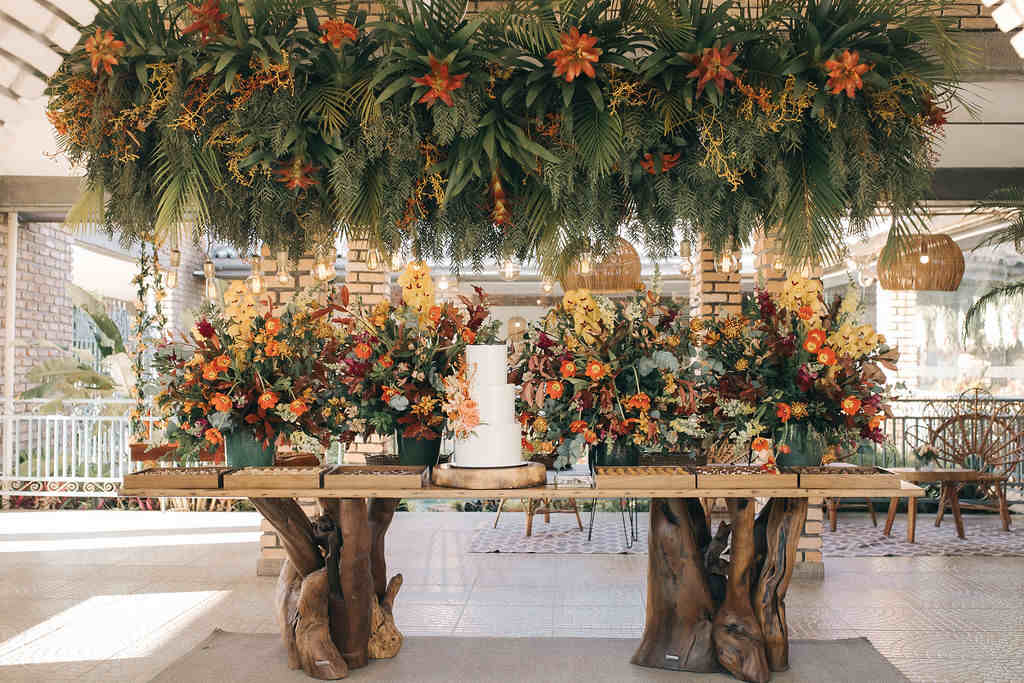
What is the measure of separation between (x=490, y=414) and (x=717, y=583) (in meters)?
1.23

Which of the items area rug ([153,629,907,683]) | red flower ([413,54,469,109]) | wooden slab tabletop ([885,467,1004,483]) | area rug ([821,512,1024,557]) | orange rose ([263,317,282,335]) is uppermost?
red flower ([413,54,469,109])

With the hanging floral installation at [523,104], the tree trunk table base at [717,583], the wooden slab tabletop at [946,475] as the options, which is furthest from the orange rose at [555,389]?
the wooden slab tabletop at [946,475]

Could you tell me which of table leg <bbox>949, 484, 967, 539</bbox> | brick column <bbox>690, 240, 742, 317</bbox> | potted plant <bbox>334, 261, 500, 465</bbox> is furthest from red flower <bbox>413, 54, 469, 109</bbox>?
table leg <bbox>949, 484, 967, 539</bbox>

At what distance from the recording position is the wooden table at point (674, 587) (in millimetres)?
3391

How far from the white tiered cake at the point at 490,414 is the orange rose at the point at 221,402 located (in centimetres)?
83

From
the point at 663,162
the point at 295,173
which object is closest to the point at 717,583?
the point at 663,162

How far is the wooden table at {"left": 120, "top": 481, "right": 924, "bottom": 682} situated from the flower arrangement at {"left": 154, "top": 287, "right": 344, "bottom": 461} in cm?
32

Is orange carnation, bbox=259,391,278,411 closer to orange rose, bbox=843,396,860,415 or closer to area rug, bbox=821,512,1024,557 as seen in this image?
orange rose, bbox=843,396,860,415

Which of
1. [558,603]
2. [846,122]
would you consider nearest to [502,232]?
[846,122]

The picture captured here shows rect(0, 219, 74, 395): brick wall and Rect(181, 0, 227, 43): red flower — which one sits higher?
Rect(181, 0, 227, 43): red flower

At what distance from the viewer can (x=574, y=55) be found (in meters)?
2.71

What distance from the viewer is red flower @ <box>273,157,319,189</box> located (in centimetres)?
293

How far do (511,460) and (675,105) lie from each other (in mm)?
1303

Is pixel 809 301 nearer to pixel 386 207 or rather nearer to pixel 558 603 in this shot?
pixel 386 207
